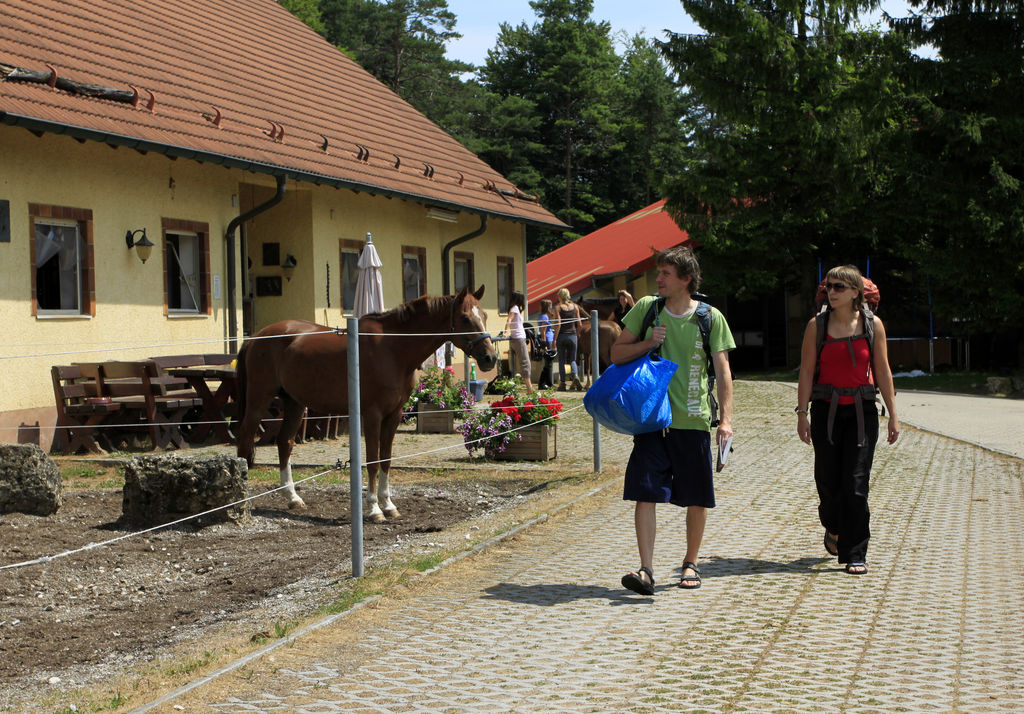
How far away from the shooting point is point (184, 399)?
14.0 meters

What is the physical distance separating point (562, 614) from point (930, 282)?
88.2 ft

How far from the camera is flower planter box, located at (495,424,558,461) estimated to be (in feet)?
41.8

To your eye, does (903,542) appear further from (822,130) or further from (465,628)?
(822,130)

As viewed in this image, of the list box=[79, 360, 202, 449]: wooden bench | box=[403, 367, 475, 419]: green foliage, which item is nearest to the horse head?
box=[79, 360, 202, 449]: wooden bench

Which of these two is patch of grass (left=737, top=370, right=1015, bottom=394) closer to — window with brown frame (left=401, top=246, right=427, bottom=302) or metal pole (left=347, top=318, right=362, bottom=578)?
window with brown frame (left=401, top=246, right=427, bottom=302)

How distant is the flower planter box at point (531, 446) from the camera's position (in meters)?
12.7

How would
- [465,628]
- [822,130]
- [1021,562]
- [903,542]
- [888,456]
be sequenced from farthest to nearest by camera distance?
[822,130] < [888,456] < [903,542] < [1021,562] < [465,628]

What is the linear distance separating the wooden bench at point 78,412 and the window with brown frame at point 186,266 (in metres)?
2.44

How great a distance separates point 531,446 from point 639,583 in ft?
21.5

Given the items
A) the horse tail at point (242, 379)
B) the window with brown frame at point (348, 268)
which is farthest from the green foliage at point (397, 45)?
the horse tail at point (242, 379)

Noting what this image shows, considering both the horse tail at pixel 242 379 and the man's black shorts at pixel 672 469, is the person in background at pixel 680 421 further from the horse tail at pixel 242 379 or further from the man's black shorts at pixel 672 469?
the horse tail at pixel 242 379

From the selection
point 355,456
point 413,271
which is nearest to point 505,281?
point 413,271

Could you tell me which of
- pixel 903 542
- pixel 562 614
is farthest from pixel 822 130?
pixel 562 614

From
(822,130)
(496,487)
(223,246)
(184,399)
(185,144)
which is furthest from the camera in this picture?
(822,130)
